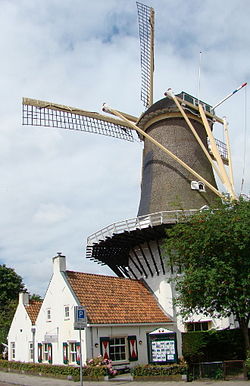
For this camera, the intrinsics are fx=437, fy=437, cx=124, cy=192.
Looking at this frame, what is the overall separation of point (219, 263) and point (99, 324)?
6679mm

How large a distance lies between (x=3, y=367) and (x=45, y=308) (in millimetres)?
4981

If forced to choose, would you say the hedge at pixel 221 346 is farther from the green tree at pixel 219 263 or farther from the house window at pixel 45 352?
the house window at pixel 45 352

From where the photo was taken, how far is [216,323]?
23.9 meters

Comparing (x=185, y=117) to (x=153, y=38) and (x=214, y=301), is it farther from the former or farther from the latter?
(x=214, y=301)

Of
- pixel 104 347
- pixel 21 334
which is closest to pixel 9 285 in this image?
pixel 21 334

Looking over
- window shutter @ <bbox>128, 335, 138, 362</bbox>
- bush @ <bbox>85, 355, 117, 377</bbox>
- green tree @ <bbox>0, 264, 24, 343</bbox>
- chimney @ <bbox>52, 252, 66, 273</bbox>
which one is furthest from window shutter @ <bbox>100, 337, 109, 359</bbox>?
green tree @ <bbox>0, 264, 24, 343</bbox>

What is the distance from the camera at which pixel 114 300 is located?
22.7 m

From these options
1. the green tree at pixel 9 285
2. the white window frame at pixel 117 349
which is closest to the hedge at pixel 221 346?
the white window frame at pixel 117 349

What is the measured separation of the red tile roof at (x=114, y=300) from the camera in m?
21.1

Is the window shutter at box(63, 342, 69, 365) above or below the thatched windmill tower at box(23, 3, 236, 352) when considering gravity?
below

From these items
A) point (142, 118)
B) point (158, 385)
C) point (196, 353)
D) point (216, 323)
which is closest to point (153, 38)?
point (142, 118)

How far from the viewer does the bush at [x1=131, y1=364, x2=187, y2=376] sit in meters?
16.9

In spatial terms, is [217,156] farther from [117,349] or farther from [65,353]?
[65,353]

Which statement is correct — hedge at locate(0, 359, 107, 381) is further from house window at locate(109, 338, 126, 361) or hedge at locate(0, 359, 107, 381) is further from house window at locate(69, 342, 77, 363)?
house window at locate(109, 338, 126, 361)
